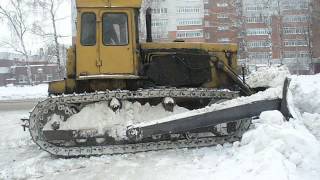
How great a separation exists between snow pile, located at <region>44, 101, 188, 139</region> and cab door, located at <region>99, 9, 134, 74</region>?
0.79 metres

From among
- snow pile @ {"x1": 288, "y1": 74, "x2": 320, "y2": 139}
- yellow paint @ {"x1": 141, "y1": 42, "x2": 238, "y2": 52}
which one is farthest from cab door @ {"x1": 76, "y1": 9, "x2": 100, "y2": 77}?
snow pile @ {"x1": 288, "y1": 74, "x2": 320, "y2": 139}

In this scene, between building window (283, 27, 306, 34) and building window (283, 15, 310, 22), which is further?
building window (283, 27, 306, 34)

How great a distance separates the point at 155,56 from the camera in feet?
35.5

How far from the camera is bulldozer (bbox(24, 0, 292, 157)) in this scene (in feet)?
31.8

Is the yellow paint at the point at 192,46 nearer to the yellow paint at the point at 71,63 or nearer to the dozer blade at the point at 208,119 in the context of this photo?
the yellow paint at the point at 71,63

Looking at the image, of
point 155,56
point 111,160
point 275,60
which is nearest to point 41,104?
point 111,160

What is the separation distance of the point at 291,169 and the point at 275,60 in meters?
58.9

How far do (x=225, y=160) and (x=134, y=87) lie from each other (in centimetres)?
323

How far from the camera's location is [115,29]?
34.1 ft

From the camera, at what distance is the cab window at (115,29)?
1034 centimetres

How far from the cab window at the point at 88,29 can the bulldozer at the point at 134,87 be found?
2 centimetres

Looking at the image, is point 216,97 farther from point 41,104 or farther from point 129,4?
point 41,104

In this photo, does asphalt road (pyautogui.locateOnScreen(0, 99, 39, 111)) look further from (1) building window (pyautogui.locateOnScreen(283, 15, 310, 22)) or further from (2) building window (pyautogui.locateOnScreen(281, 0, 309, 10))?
(1) building window (pyautogui.locateOnScreen(283, 15, 310, 22))

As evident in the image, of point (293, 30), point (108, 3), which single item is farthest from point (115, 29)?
point (293, 30)
